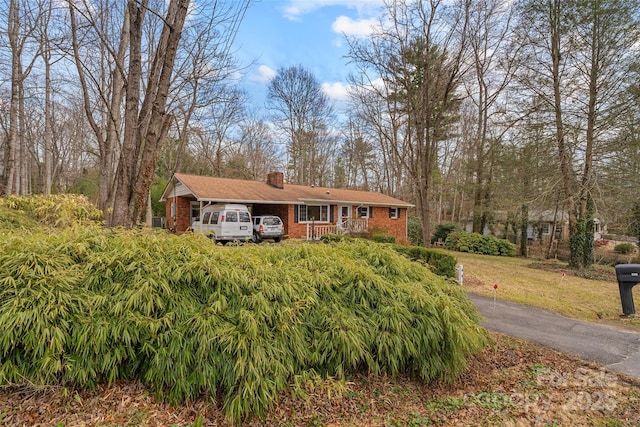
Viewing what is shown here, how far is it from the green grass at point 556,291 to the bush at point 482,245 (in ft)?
23.1

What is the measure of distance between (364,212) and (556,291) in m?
12.8

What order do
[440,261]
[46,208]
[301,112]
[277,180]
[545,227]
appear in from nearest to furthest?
[46,208], [440,261], [277,180], [545,227], [301,112]

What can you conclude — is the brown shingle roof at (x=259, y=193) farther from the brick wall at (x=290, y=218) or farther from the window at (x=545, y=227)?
the window at (x=545, y=227)

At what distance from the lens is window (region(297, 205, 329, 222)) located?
1803cm

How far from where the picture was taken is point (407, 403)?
9.52 ft

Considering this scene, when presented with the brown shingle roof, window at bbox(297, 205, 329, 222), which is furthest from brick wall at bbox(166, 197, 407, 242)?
the brown shingle roof

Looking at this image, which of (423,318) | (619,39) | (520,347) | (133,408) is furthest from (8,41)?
(619,39)

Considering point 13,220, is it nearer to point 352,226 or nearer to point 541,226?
point 352,226

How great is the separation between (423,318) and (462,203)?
27.0 meters

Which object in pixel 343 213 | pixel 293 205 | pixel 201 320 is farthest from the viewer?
pixel 343 213

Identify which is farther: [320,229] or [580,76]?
[320,229]

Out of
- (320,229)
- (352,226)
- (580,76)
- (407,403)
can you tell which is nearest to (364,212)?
(352,226)

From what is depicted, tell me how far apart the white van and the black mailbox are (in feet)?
38.8

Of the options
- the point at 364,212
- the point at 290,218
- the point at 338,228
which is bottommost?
the point at 338,228
